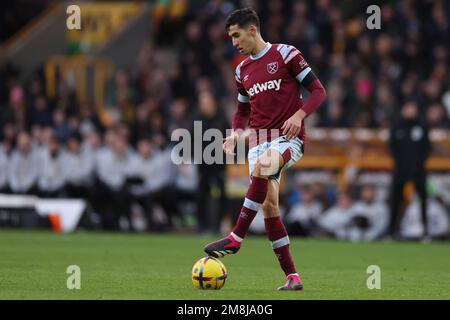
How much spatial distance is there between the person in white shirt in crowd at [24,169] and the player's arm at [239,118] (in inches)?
483

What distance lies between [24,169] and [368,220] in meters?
7.09

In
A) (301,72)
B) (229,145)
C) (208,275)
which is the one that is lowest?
(208,275)

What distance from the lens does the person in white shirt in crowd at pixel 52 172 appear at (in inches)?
836

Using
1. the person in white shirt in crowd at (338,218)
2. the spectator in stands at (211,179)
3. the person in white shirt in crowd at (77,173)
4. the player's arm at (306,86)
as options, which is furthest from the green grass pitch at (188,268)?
the person in white shirt in crowd at (77,173)

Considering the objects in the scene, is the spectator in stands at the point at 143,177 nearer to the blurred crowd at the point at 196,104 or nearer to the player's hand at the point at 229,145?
the blurred crowd at the point at 196,104

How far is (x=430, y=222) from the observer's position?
18906 mm

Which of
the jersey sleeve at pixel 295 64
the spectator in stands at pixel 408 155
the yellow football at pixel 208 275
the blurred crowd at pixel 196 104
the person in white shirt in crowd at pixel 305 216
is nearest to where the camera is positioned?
the yellow football at pixel 208 275

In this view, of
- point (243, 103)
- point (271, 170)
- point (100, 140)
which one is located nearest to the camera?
point (271, 170)

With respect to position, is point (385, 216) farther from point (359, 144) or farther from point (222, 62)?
point (222, 62)

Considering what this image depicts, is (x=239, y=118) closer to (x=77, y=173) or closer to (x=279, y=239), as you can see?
(x=279, y=239)

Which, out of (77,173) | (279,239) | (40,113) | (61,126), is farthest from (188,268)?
(40,113)
